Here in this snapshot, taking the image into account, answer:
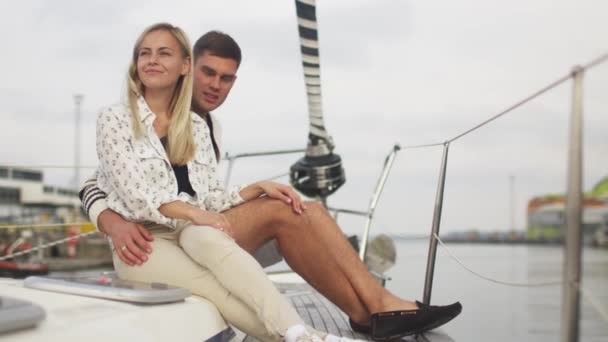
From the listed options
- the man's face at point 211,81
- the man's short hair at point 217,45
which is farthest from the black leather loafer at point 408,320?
the man's short hair at point 217,45

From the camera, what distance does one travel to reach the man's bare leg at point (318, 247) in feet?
7.82

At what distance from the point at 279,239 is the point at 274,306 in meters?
0.55

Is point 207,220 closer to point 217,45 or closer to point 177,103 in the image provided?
point 177,103

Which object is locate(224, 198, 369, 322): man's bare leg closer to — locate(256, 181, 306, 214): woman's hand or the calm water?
locate(256, 181, 306, 214): woman's hand

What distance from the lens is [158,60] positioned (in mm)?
2328

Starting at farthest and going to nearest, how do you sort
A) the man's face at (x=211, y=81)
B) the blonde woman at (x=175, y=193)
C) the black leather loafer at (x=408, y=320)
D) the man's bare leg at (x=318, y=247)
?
the man's face at (x=211, y=81)
the man's bare leg at (x=318, y=247)
the black leather loafer at (x=408, y=320)
the blonde woman at (x=175, y=193)

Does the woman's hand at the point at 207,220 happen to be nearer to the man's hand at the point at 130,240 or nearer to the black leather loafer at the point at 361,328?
the man's hand at the point at 130,240

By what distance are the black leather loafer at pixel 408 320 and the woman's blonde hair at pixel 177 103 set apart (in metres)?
0.84

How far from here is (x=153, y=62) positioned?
2.32 meters

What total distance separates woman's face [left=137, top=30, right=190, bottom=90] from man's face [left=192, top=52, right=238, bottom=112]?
0.66 meters

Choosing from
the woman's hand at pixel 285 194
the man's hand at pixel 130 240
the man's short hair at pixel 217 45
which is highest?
the man's short hair at pixel 217 45

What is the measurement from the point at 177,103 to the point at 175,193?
35 centimetres

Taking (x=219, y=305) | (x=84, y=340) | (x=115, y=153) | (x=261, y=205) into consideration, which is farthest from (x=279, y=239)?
(x=84, y=340)

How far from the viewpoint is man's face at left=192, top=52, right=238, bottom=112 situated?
304 cm
